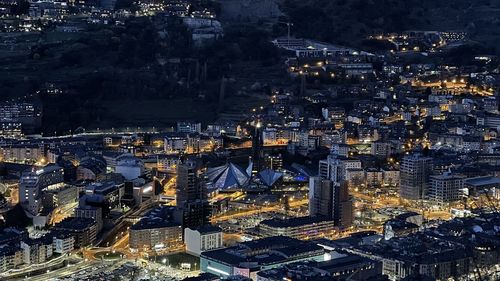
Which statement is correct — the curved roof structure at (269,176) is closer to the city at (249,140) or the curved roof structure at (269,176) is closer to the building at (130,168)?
the city at (249,140)

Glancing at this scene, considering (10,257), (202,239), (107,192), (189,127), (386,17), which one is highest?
(386,17)

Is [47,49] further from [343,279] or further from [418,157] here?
[343,279]

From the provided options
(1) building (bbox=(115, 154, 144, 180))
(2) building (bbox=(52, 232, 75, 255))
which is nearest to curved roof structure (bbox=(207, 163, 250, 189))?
(1) building (bbox=(115, 154, 144, 180))

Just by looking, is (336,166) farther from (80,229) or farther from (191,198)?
(80,229)

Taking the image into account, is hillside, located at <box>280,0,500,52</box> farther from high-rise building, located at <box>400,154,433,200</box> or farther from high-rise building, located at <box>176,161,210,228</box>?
high-rise building, located at <box>176,161,210,228</box>

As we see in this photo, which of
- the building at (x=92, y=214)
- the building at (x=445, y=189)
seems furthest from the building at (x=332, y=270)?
the building at (x=445, y=189)

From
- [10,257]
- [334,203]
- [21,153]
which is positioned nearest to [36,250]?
[10,257]
